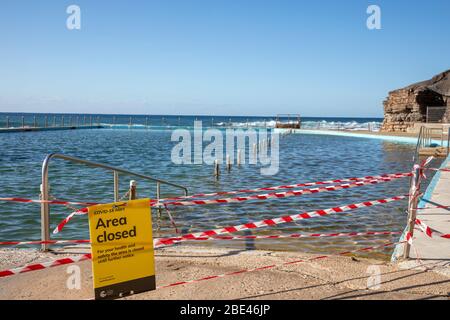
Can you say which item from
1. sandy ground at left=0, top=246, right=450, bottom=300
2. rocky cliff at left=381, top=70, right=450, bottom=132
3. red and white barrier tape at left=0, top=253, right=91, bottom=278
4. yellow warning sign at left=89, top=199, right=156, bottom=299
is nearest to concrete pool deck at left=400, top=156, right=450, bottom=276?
sandy ground at left=0, top=246, right=450, bottom=300

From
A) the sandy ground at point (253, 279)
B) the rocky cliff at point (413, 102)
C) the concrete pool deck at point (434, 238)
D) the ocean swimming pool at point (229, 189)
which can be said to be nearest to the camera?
the sandy ground at point (253, 279)

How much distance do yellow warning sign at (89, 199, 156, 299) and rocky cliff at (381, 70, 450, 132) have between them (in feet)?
160

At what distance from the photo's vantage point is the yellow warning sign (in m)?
4.30

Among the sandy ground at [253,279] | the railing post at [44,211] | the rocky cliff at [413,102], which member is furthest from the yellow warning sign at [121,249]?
the rocky cliff at [413,102]

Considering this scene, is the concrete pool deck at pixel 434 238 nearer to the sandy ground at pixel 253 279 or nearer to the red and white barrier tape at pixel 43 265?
Result: the sandy ground at pixel 253 279

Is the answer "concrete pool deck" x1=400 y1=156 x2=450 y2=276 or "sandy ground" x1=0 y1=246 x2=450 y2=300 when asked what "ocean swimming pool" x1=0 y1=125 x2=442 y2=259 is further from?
"sandy ground" x1=0 y1=246 x2=450 y2=300

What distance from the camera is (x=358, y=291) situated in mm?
4746

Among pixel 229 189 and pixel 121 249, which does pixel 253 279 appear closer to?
pixel 121 249

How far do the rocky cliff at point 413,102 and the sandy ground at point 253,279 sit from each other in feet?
154

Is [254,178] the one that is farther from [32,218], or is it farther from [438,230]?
[438,230]

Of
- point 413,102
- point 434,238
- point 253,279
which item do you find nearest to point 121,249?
point 253,279

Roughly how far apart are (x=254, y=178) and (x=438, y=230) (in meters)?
11.3

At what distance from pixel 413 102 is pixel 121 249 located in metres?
50.9

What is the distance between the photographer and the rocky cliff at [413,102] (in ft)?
163
